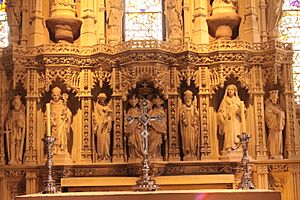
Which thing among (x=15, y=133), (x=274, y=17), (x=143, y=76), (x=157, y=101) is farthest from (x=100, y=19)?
(x=274, y=17)

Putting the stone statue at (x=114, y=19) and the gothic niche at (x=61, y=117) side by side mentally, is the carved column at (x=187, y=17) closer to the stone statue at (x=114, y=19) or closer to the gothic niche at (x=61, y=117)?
the stone statue at (x=114, y=19)

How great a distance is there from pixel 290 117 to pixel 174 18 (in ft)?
12.1

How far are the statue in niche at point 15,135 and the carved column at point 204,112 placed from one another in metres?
4.19

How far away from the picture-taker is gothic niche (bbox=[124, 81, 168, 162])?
41.9ft

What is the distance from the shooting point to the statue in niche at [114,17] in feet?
45.4

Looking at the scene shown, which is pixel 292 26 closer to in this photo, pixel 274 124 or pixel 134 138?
pixel 274 124

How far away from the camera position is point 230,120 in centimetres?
1302

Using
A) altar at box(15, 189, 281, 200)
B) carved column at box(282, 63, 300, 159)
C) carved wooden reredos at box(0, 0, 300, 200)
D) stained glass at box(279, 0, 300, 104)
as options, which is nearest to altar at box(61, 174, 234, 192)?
carved wooden reredos at box(0, 0, 300, 200)

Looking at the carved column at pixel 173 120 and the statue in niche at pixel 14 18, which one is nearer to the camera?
the carved column at pixel 173 120

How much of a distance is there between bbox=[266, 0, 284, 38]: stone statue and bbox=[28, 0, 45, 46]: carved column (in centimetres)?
563

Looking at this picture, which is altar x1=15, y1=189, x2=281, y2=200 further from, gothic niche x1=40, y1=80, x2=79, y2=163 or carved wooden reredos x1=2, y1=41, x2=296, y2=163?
carved wooden reredos x1=2, y1=41, x2=296, y2=163

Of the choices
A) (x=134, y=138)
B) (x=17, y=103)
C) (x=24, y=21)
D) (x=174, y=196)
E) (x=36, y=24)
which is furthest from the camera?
(x=24, y=21)

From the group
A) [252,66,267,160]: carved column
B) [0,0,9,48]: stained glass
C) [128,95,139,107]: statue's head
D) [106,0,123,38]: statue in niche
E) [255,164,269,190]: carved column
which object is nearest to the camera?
[255,164,269,190]: carved column

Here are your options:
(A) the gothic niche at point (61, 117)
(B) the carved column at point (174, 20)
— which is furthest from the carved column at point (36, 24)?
(B) the carved column at point (174, 20)
